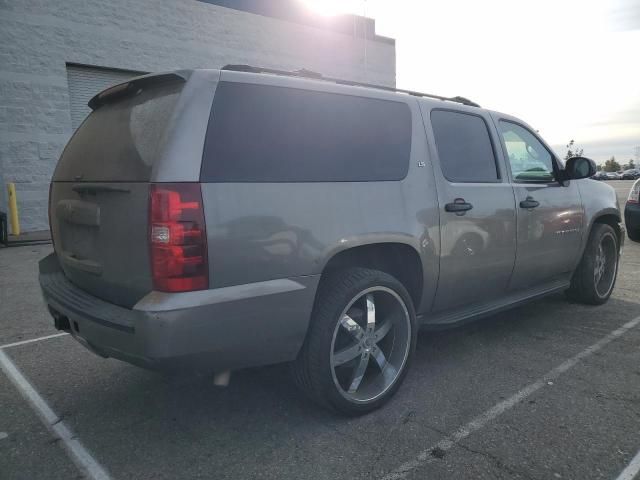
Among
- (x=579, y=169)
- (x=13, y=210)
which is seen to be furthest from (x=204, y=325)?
(x=13, y=210)

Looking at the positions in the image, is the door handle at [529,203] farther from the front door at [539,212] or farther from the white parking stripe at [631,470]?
the white parking stripe at [631,470]

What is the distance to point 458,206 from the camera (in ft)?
11.2

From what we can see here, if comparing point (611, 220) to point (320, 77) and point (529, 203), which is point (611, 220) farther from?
point (320, 77)

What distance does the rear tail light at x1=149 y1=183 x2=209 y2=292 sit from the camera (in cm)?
224

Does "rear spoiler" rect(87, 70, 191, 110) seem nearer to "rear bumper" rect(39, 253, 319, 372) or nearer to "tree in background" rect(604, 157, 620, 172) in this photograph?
"rear bumper" rect(39, 253, 319, 372)

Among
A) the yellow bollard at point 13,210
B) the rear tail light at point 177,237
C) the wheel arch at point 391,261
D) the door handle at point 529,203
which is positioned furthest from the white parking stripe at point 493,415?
the yellow bollard at point 13,210

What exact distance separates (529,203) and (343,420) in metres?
2.29

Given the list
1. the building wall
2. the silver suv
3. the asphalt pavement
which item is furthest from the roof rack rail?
the building wall

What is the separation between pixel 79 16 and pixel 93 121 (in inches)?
478

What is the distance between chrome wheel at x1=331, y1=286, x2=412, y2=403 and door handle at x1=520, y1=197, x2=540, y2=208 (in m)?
1.52

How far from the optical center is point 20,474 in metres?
2.36

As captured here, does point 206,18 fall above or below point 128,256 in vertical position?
above

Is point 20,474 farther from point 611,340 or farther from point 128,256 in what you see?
point 611,340

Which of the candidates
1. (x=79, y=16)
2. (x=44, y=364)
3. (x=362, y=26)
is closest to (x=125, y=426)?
(x=44, y=364)
